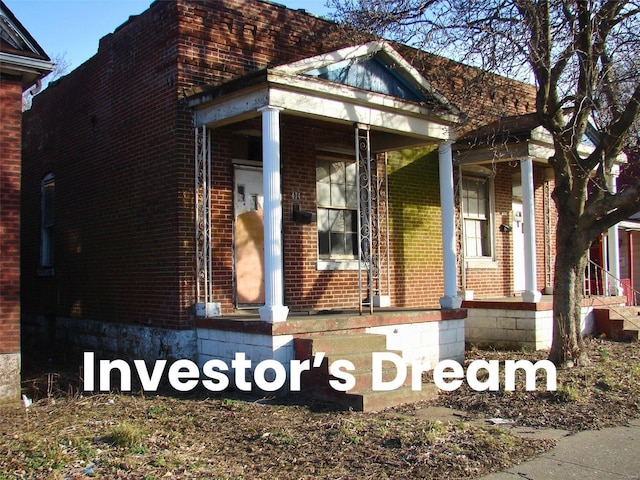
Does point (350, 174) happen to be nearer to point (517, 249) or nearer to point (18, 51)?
point (517, 249)

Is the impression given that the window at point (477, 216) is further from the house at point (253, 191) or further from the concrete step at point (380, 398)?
the concrete step at point (380, 398)

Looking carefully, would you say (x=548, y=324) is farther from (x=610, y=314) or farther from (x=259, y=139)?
(x=259, y=139)

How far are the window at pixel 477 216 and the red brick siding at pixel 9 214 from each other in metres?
8.99

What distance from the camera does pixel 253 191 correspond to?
1122 centimetres

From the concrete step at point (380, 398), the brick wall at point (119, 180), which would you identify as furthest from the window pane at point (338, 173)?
the concrete step at point (380, 398)

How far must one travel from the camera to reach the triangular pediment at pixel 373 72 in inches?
387

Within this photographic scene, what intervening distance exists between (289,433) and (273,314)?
216 cm

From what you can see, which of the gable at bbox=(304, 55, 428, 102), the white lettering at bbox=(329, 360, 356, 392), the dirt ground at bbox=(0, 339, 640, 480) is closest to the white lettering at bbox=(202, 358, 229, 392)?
the dirt ground at bbox=(0, 339, 640, 480)

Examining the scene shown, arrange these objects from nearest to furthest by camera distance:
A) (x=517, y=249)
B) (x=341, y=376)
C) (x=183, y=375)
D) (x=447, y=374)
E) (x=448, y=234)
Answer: (x=341, y=376), (x=183, y=375), (x=447, y=374), (x=448, y=234), (x=517, y=249)

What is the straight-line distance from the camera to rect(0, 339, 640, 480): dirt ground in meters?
5.88

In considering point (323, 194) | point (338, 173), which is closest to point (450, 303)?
point (323, 194)

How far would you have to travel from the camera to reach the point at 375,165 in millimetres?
12812

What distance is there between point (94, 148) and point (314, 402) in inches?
280

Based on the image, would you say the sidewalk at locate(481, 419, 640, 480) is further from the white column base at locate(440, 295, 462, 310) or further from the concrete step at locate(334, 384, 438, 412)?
the white column base at locate(440, 295, 462, 310)
